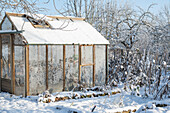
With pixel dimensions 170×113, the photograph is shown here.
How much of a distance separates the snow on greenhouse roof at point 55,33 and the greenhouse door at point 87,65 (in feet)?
0.96

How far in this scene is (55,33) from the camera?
8055 millimetres

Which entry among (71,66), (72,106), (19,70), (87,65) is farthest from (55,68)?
(72,106)

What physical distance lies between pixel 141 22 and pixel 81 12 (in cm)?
467

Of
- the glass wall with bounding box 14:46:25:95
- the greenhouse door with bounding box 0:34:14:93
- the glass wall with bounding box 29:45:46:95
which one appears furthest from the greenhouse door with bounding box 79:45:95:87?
the greenhouse door with bounding box 0:34:14:93

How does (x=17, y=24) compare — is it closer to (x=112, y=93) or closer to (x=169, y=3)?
(x=112, y=93)

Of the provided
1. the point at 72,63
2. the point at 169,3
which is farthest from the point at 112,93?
the point at 169,3

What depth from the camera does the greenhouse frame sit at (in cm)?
718

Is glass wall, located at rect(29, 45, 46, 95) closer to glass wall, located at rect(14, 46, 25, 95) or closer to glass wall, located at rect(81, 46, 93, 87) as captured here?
glass wall, located at rect(14, 46, 25, 95)

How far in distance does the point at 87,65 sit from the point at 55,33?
1.68 meters

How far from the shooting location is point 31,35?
7273mm

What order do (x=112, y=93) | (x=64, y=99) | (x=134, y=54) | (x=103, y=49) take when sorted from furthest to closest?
(x=134, y=54) → (x=103, y=49) → (x=112, y=93) → (x=64, y=99)

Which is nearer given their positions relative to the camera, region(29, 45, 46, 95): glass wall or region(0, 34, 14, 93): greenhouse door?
region(29, 45, 46, 95): glass wall

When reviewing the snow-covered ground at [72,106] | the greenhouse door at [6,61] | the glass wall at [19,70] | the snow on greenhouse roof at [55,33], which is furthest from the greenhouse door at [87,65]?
the greenhouse door at [6,61]

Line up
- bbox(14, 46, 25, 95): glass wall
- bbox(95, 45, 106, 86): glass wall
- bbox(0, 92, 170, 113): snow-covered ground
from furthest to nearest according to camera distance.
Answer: bbox(95, 45, 106, 86): glass wall < bbox(14, 46, 25, 95): glass wall < bbox(0, 92, 170, 113): snow-covered ground
